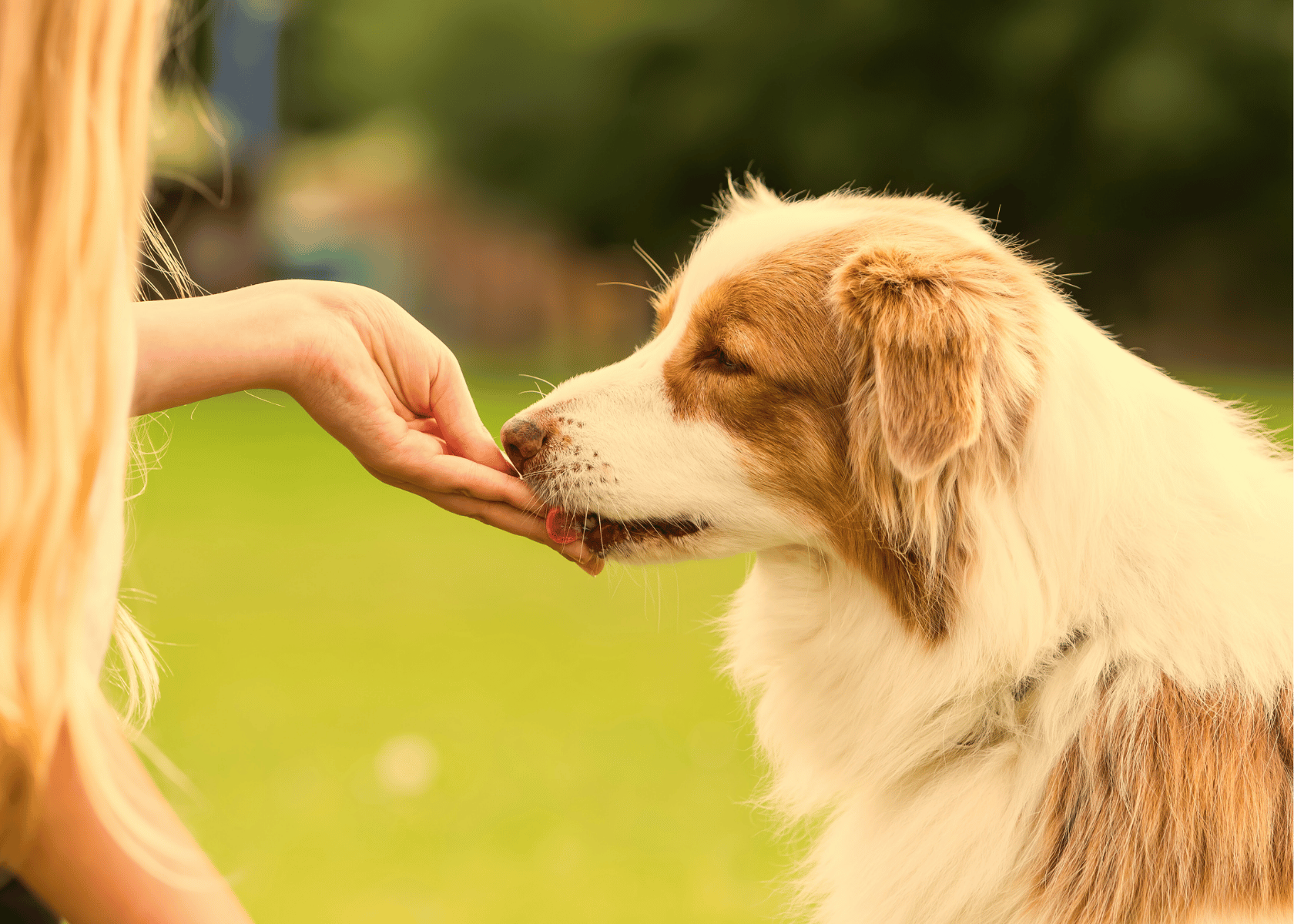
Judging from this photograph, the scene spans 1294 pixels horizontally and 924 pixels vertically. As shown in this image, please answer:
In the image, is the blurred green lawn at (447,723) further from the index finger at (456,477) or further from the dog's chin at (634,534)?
the index finger at (456,477)

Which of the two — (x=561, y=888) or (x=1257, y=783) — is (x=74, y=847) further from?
(x=561, y=888)

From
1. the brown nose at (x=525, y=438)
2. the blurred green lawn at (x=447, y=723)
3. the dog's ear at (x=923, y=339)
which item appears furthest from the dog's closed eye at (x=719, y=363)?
the blurred green lawn at (x=447, y=723)

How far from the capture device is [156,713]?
492cm

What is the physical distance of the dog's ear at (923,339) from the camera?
1.94m

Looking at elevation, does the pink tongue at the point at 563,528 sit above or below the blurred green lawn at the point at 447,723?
above

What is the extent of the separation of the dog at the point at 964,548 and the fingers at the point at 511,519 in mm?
38

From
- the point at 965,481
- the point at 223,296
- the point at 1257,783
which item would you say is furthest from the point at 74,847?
the point at 1257,783

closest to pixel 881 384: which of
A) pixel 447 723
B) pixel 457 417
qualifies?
pixel 457 417

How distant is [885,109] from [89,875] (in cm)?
1821

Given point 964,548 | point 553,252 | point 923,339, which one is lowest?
point 553,252

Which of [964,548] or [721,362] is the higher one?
[721,362]

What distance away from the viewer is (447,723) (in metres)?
4.97

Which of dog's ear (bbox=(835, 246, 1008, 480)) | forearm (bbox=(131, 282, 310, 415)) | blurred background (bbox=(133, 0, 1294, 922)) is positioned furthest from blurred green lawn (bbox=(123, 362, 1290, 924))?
dog's ear (bbox=(835, 246, 1008, 480))

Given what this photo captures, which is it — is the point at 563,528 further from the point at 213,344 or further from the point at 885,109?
the point at 885,109
